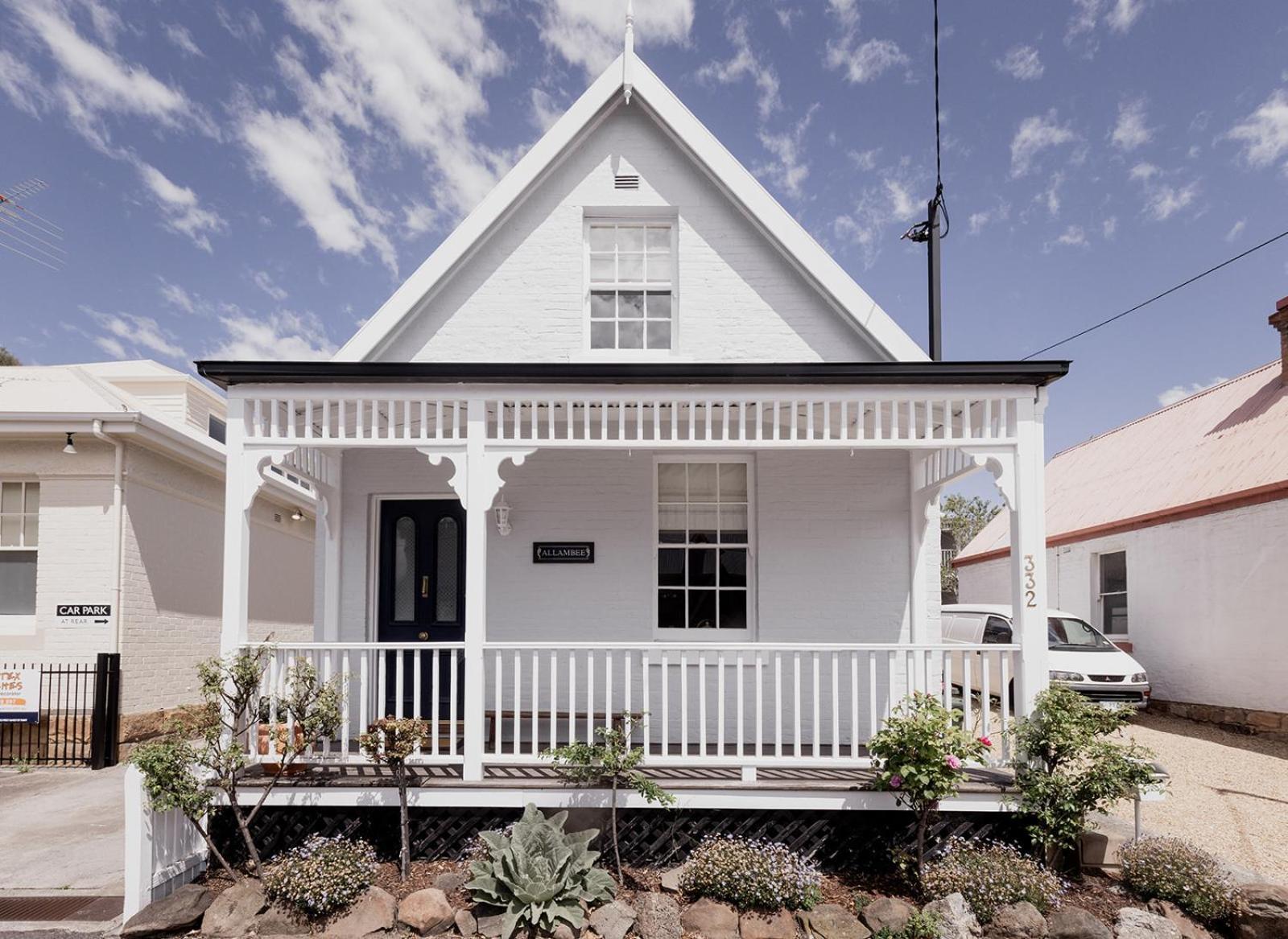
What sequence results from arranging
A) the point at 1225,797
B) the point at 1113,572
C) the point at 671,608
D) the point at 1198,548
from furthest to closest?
1. the point at 1113,572
2. the point at 1198,548
3. the point at 671,608
4. the point at 1225,797

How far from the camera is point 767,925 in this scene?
17.2 feet

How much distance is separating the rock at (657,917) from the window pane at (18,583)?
29.8 feet

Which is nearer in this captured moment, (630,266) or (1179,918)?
(1179,918)

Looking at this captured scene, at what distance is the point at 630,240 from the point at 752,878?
659cm

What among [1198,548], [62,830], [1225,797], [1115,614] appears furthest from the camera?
[1115,614]

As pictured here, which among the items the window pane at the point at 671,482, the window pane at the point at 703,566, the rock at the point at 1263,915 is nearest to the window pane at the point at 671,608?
the window pane at the point at 703,566

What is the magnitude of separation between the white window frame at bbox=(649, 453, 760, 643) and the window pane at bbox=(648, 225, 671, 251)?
247cm

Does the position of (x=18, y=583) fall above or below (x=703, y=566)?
below

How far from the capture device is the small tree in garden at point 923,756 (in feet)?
18.0

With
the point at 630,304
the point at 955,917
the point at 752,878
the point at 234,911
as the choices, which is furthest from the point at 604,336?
the point at 955,917

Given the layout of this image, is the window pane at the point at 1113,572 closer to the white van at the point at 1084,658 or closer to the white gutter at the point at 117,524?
the white van at the point at 1084,658

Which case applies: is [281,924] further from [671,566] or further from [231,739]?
[671,566]

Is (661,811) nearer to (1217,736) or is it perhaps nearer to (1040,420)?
(1040,420)

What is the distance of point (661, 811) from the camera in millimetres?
6039
